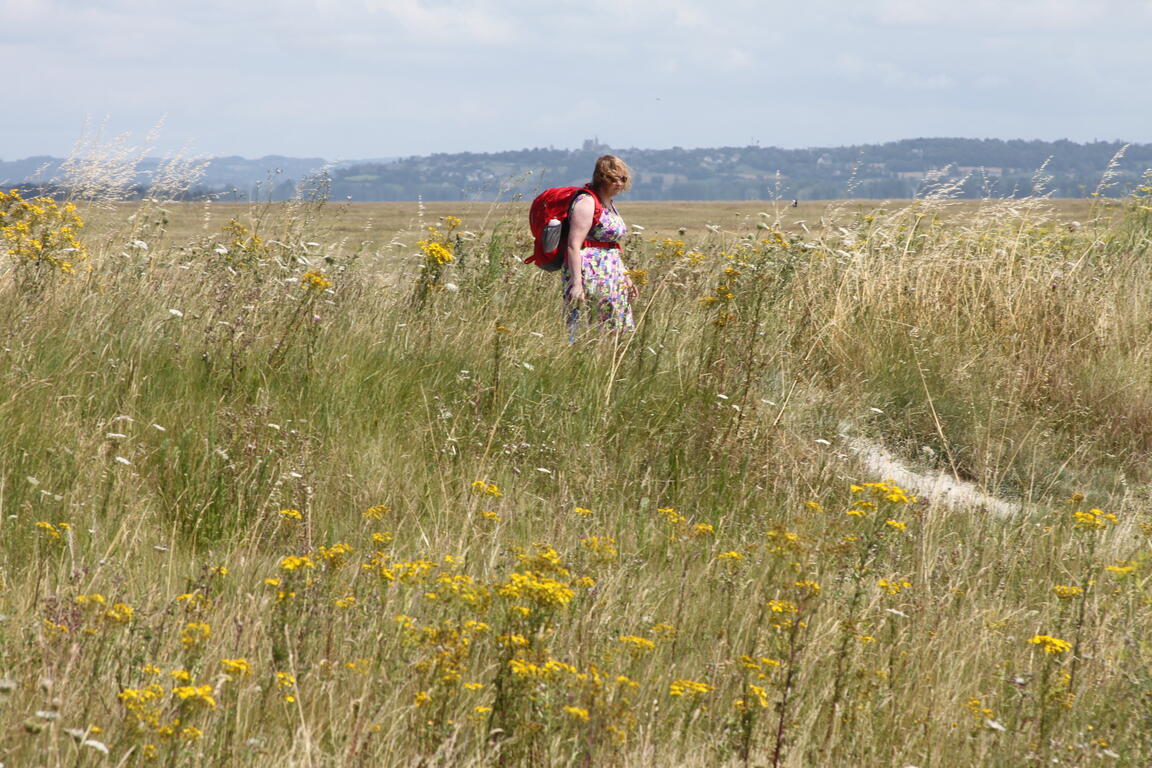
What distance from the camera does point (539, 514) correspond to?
170 inches

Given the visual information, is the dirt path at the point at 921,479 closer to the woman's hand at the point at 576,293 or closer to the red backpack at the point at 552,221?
the woman's hand at the point at 576,293

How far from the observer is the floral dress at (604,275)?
685 cm

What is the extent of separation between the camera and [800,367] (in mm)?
6777

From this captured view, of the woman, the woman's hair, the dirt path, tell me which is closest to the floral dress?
the woman

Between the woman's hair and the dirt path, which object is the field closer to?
the dirt path

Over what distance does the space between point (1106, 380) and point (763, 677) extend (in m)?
5.12

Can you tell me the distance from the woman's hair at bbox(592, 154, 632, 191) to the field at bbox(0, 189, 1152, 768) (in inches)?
25.5

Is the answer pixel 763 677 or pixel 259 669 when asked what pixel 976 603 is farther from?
pixel 259 669

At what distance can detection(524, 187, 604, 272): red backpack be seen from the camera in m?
7.11

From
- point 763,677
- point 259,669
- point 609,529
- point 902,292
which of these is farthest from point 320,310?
point 902,292

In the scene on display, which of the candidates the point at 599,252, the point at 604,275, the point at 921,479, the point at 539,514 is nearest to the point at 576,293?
the point at 604,275

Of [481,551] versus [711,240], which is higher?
[711,240]

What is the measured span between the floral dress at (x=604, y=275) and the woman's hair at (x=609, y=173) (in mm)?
188

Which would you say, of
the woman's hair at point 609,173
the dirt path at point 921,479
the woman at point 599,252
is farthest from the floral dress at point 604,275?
the dirt path at point 921,479
